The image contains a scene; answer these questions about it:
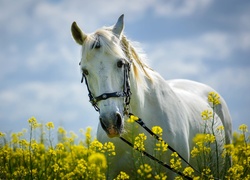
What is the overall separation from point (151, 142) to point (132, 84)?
786mm

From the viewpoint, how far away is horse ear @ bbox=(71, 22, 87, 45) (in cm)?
530

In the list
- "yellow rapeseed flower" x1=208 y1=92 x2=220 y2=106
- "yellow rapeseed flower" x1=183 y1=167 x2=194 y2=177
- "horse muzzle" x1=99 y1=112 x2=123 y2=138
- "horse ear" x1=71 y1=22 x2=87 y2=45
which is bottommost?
"yellow rapeseed flower" x1=183 y1=167 x2=194 y2=177

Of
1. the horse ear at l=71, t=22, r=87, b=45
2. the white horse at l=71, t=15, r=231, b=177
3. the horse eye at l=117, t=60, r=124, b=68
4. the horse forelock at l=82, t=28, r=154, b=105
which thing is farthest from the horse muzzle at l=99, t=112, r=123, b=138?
the horse ear at l=71, t=22, r=87, b=45

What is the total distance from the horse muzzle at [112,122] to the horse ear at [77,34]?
3.96 feet

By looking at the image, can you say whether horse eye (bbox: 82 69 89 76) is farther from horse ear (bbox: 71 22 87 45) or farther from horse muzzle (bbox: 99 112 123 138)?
horse muzzle (bbox: 99 112 123 138)

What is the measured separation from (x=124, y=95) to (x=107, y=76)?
32 centimetres

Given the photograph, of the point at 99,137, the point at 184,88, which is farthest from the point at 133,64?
the point at 184,88

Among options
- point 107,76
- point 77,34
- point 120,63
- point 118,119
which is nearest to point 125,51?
point 120,63

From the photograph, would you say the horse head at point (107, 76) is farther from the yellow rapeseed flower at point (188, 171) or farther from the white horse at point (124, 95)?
the yellow rapeseed flower at point (188, 171)

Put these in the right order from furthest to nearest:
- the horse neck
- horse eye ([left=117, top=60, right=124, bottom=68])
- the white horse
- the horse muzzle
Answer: the horse neck, horse eye ([left=117, top=60, right=124, bottom=68]), the white horse, the horse muzzle

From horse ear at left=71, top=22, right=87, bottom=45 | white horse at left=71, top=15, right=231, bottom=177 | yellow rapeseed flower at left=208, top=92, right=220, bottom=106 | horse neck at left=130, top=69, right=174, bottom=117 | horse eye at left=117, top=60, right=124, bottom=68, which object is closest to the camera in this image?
white horse at left=71, top=15, right=231, bottom=177

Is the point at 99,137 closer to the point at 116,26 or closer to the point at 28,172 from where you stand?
the point at 28,172

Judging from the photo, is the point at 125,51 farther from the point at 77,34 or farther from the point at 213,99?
the point at 213,99

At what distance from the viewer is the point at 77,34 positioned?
537cm
